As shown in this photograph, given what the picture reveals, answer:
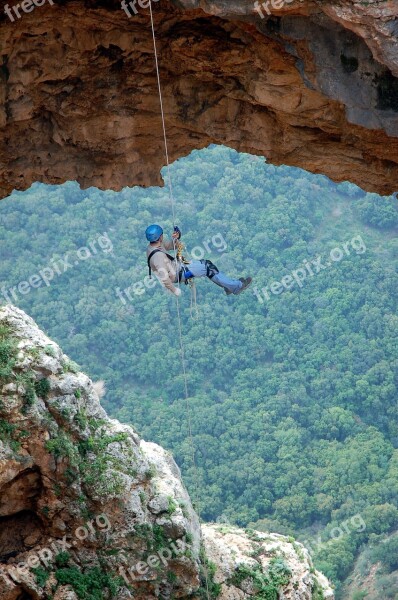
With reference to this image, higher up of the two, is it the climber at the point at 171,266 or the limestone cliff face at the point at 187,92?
the limestone cliff face at the point at 187,92

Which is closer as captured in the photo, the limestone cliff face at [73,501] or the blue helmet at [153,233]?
the blue helmet at [153,233]

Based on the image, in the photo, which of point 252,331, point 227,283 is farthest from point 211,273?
point 252,331

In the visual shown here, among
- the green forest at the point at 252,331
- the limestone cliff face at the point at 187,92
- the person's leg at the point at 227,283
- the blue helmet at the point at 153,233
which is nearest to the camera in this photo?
the limestone cliff face at the point at 187,92

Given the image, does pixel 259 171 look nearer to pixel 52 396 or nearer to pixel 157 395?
pixel 157 395

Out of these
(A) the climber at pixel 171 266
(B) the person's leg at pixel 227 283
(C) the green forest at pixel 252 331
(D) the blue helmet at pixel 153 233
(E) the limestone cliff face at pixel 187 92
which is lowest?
(C) the green forest at pixel 252 331

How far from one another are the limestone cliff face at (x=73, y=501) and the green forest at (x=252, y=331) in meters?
17.8

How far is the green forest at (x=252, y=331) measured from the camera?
33531mm

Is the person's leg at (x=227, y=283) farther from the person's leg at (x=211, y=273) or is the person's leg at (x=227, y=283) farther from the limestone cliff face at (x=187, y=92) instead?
the limestone cliff face at (x=187, y=92)

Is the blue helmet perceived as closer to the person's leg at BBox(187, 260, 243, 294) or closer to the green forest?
the person's leg at BBox(187, 260, 243, 294)

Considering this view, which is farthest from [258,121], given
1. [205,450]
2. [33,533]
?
[205,450]

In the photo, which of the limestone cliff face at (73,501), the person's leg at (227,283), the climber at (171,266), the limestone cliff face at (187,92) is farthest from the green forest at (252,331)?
the limestone cliff face at (187,92)

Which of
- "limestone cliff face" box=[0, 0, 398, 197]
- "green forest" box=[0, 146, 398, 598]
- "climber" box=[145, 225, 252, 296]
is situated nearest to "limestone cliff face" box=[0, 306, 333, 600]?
"climber" box=[145, 225, 252, 296]

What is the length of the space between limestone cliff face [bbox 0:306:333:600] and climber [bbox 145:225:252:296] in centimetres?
225

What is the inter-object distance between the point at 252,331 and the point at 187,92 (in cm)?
2878
